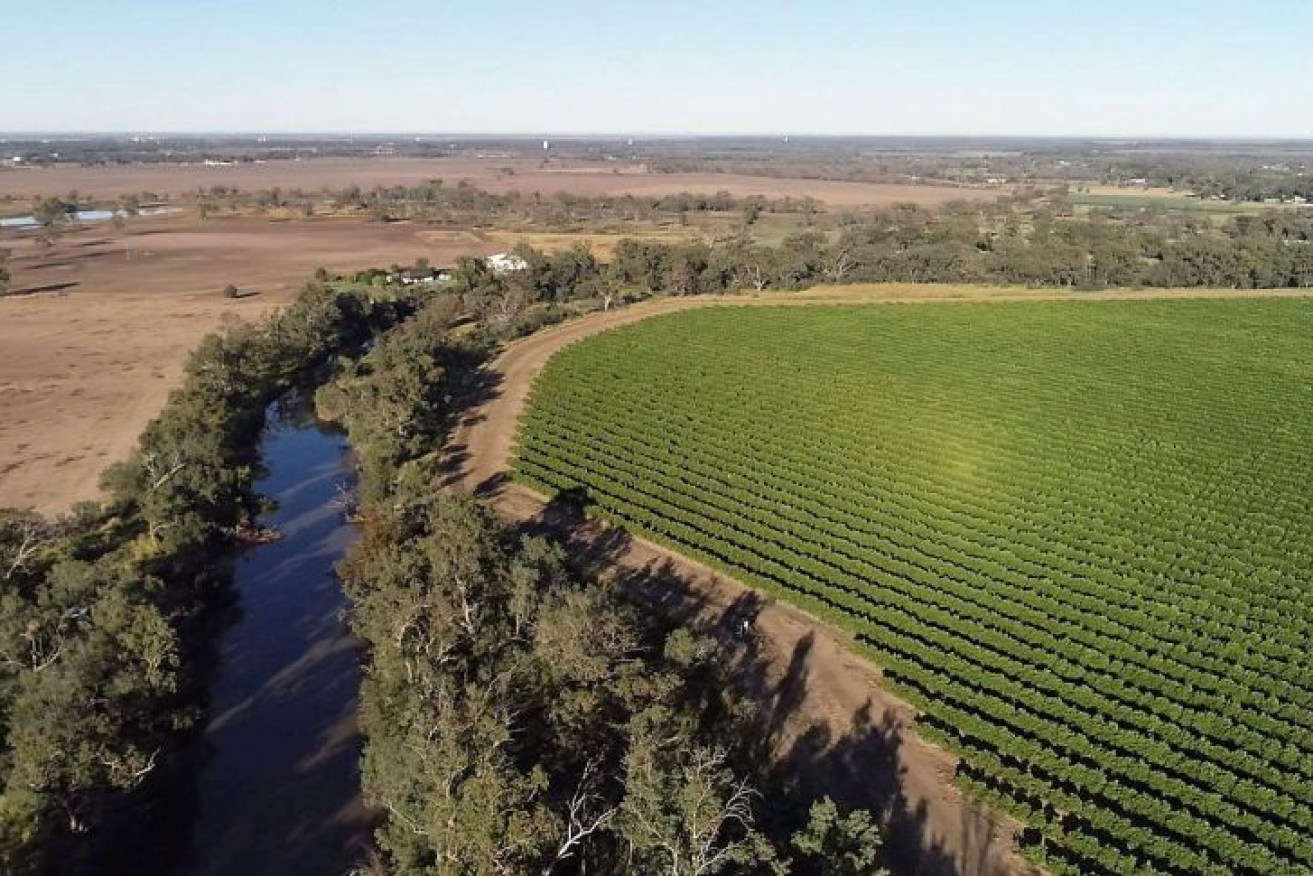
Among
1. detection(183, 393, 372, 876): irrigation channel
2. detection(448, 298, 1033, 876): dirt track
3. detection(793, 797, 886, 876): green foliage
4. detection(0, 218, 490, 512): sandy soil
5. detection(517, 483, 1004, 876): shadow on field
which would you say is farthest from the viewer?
detection(0, 218, 490, 512): sandy soil

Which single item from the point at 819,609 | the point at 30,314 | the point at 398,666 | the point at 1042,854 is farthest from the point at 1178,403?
the point at 30,314

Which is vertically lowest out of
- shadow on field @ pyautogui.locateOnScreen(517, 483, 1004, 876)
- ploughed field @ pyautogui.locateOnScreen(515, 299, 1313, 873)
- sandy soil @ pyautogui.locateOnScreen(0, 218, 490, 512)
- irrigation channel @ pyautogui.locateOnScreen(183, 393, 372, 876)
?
irrigation channel @ pyautogui.locateOnScreen(183, 393, 372, 876)

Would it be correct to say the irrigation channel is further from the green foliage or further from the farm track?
the green foliage

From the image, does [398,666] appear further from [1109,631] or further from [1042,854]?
[1109,631]

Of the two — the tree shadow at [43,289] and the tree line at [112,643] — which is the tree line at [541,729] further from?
the tree shadow at [43,289]

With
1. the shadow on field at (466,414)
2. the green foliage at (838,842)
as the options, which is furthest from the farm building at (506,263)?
the green foliage at (838,842)

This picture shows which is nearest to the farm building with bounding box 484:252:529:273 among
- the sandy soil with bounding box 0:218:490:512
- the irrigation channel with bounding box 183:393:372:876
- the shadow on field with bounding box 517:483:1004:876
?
the sandy soil with bounding box 0:218:490:512
